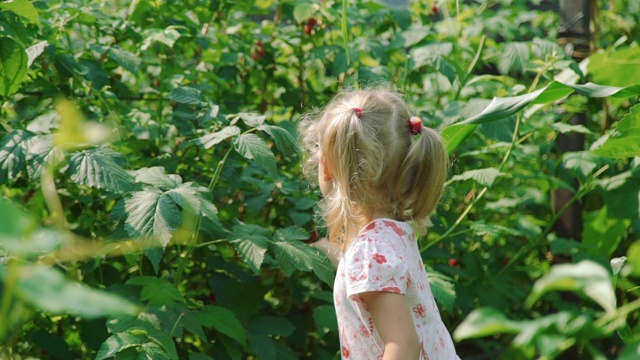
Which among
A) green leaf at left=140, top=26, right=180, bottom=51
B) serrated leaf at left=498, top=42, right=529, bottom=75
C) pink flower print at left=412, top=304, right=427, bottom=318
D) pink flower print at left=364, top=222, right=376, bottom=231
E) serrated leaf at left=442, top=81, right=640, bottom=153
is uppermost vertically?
serrated leaf at left=442, top=81, right=640, bottom=153

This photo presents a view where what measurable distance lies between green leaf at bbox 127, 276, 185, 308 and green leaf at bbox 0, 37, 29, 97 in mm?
555

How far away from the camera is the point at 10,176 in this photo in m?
1.80

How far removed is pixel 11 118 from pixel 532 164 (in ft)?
6.63

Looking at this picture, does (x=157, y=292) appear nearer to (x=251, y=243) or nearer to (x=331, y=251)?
(x=251, y=243)

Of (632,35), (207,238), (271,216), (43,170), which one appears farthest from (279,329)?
(632,35)

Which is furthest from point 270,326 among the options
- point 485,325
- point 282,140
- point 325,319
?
point 485,325

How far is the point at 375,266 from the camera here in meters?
1.69

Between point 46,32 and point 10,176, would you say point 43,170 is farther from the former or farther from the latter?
point 46,32

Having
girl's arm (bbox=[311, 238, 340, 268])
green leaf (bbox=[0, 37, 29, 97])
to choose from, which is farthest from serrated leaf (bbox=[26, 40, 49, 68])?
girl's arm (bbox=[311, 238, 340, 268])

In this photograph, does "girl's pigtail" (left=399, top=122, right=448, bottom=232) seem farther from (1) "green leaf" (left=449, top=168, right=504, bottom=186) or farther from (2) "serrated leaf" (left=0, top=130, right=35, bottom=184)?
(2) "serrated leaf" (left=0, top=130, right=35, bottom=184)

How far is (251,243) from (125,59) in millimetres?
676

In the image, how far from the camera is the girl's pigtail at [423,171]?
1808 millimetres

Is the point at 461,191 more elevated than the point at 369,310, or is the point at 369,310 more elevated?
the point at 369,310

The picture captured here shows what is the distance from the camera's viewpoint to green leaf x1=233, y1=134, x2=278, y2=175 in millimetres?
1871
